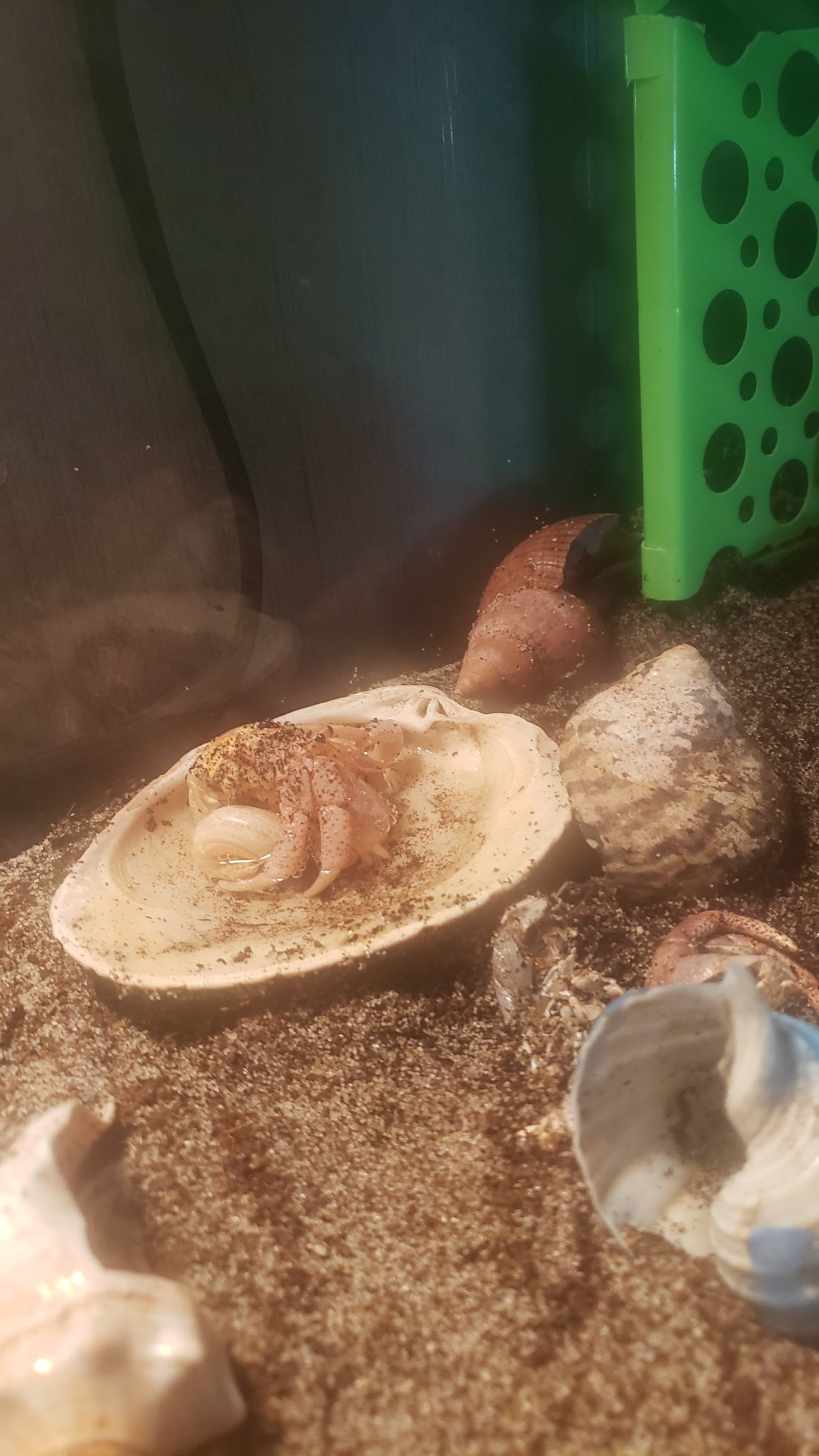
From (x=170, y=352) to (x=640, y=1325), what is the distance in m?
1.82

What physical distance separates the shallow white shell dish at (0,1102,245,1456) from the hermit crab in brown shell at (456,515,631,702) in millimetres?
1393

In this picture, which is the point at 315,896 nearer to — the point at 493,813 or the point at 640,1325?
the point at 493,813

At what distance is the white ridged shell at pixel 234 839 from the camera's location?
5.38 ft

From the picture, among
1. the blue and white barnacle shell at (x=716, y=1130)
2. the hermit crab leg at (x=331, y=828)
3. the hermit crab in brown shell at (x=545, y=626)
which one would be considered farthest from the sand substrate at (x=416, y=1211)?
the hermit crab in brown shell at (x=545, y=626)

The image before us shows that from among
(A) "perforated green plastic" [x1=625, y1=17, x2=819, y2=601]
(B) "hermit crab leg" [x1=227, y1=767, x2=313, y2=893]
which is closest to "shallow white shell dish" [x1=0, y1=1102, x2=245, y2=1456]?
(B) "hermit crab leg" [x1=227, y1=767, x2=313, y2=893]

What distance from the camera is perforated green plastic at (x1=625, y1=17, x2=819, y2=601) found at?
1.63 meters

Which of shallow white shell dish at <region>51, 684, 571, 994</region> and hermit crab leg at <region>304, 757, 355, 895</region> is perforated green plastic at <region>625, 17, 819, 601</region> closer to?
shallow white shell dish at <region>51, 684, 571, 994</region>

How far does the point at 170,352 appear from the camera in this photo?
1733 millimetres

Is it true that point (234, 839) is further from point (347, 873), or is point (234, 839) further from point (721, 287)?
point (721, 287)

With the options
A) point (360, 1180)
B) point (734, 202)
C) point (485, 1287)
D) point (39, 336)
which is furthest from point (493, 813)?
point (734, 202)

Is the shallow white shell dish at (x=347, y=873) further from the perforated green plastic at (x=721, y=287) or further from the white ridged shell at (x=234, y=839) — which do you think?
the perforated green plastic at (x=721, y=287)

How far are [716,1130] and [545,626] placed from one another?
1.23m

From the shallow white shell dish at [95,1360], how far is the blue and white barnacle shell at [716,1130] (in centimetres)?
45

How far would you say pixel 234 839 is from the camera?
164 centimetres
